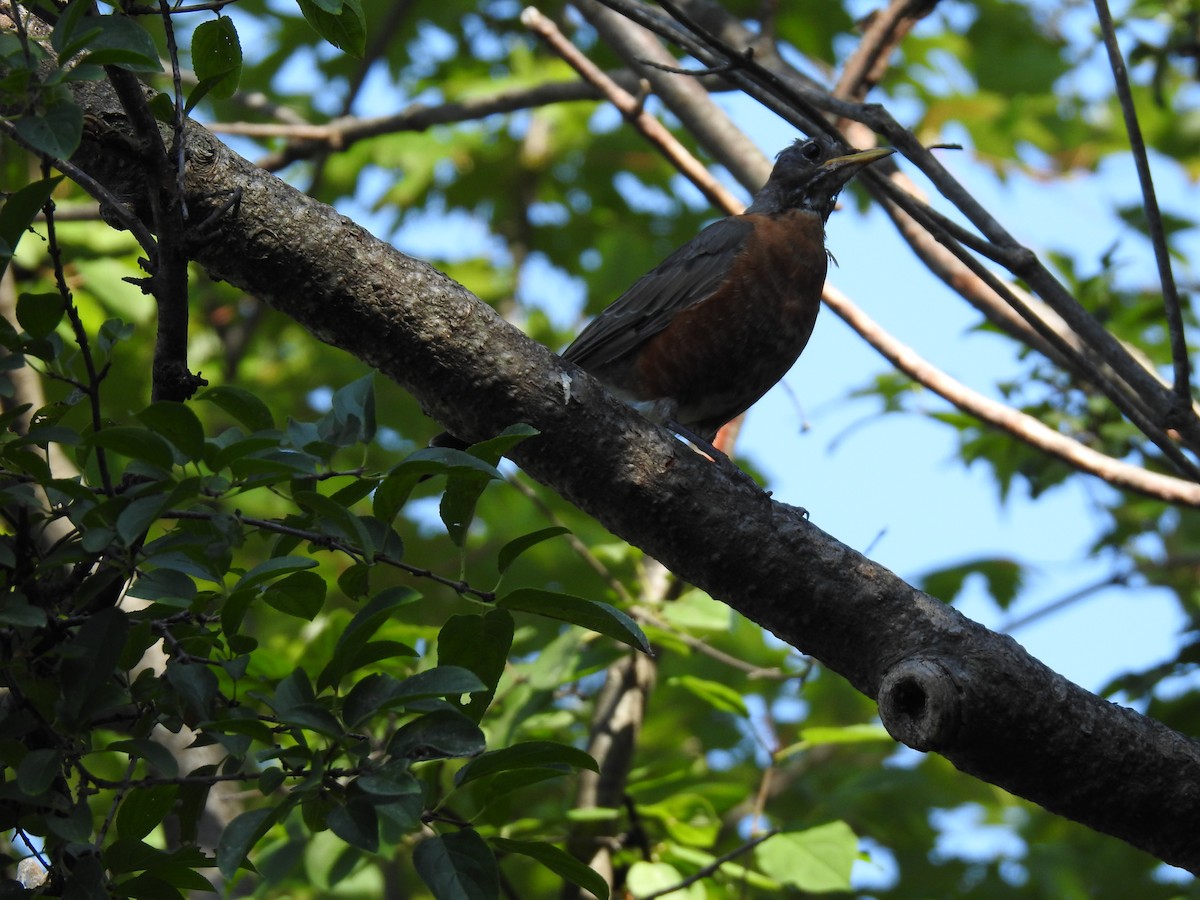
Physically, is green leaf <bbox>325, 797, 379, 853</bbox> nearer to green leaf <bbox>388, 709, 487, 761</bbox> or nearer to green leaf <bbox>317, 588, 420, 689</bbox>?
green leaf <bbox>388, 709, 487, 761</bbox>

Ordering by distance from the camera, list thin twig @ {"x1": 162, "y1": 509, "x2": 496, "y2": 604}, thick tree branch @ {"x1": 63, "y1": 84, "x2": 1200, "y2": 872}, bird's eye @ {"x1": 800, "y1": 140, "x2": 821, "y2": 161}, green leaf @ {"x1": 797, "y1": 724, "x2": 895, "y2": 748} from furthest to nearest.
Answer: bird's eye @ {"x1": 800, "y1": 140, "x2": 821, "y2": 161} < green leaf @ {"x1": 797, "y1": 724, "x2": 895, "y2": 748} < thick tree branch @ {"x1": 63, "y1": 84, "x2": 1200, "y2": 872} < thin twig @ {"x1": 162, "y1": 509, "x2": 496, "y2": 604}

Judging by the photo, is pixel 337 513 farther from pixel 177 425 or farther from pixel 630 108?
pixel 630 108

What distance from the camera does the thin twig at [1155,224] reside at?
2.78 meters

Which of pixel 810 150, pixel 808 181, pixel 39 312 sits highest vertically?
pixel 810 150

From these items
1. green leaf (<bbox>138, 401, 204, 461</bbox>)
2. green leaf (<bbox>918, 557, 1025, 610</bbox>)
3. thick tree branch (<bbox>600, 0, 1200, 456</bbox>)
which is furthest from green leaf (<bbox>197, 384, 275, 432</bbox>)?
green leaf (<bbox>918, 557, 1025, 610</bbox>)

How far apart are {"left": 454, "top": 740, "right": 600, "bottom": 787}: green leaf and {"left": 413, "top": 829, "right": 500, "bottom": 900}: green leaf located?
0.08m

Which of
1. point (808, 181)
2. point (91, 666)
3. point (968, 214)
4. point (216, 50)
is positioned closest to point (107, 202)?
point (216, 50)

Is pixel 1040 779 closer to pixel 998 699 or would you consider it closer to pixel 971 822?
pixel 998 699

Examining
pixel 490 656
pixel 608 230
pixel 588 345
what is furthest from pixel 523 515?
pixel 490 656

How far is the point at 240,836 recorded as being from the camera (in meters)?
1.59

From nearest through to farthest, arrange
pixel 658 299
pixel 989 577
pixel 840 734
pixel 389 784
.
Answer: pixel 389 784 → pixel 840 734 → pixel 658 299 → pixel 989 577

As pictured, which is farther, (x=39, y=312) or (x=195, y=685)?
(x=39, y=312)

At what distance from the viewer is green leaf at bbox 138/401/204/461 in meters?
1.62

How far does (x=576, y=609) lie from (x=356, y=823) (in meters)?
0.45
